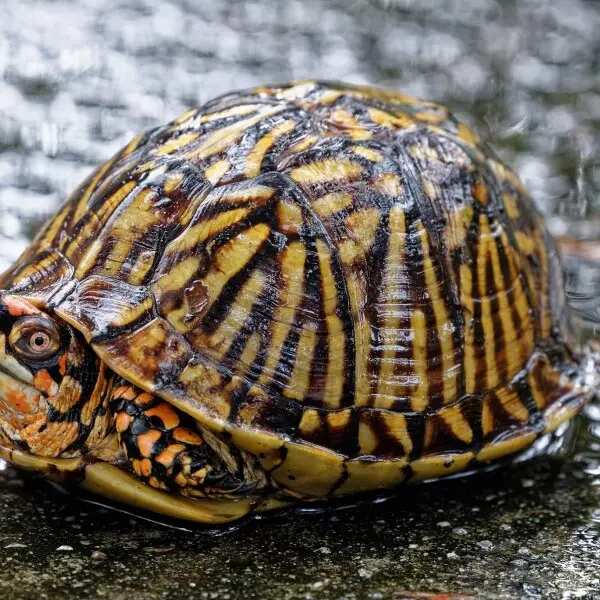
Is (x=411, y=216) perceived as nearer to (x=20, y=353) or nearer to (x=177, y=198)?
(x=177, y=198)

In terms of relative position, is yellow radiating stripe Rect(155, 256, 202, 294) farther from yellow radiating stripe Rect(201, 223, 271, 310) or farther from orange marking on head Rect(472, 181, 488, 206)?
orange marking on head Rect(472, 181, 488, 206)

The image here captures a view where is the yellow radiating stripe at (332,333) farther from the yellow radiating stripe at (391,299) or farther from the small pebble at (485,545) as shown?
the small pebble at (485,545)

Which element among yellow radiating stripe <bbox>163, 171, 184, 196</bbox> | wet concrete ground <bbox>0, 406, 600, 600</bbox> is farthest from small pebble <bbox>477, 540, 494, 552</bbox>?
yellow radiating stripe <bbox>163, 171, 184, 196</bbox>

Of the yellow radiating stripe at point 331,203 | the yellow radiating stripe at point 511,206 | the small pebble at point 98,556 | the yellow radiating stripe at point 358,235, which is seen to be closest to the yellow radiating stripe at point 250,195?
the yellow radiating stripe at point 331,203

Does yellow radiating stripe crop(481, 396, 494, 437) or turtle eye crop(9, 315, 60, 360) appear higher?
turtle eye crop(9, 315, 60, 360)

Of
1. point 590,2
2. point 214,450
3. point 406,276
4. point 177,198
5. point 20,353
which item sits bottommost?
point 214,450

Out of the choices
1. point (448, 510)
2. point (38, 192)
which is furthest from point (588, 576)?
point (38, 192)

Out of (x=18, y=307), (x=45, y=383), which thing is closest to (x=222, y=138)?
(x=18, y=307)
